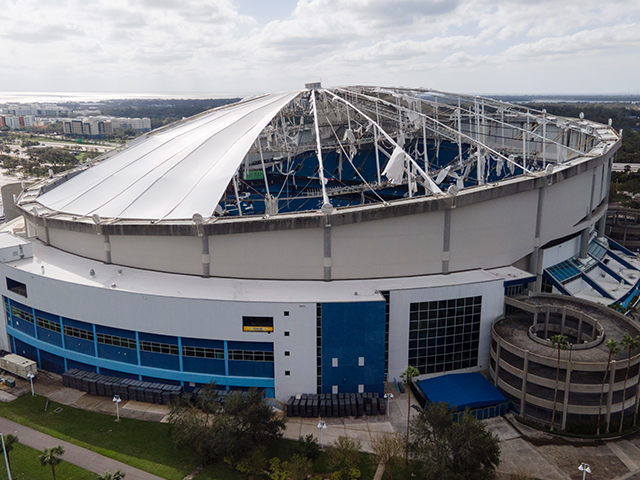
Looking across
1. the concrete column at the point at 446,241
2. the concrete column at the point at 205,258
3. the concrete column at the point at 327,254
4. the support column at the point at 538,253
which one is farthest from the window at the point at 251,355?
the support column at the point at 538,253

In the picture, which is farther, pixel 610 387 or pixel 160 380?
pixel 160 380

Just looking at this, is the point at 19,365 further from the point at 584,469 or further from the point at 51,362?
the point at 584,469

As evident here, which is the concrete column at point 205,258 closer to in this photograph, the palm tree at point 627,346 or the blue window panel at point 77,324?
the blue window panel at point 77,324

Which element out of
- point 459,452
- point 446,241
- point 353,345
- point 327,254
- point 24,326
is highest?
point 446,241

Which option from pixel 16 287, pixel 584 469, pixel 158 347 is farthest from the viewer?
pixel 16 287

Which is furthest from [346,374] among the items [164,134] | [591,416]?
[164,134]

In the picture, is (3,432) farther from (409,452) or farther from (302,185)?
(302,185)

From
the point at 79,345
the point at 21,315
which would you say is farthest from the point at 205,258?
the point at 21,315
